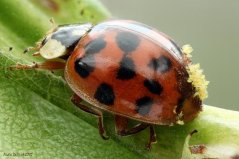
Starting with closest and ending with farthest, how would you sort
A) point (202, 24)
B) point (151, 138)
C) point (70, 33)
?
point (151, 138) → point (70, 33) → point (202, 24)

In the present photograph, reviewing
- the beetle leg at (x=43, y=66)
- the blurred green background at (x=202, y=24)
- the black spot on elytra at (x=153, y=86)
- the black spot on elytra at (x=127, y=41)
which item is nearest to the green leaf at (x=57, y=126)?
the beetle leg at (x=43, y=66)

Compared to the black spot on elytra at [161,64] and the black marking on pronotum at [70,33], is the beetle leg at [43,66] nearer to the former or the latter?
the black marking on pronotum at [70,33]

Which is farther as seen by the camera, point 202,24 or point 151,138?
point 202,24

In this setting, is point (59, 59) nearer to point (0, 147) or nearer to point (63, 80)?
point (63, 80)

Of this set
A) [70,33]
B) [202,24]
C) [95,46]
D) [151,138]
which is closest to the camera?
[151,138]

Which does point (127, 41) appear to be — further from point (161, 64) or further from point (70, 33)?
point (70, 33)

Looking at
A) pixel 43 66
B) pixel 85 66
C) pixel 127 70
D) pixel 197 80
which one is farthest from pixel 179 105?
pixel 43 66
